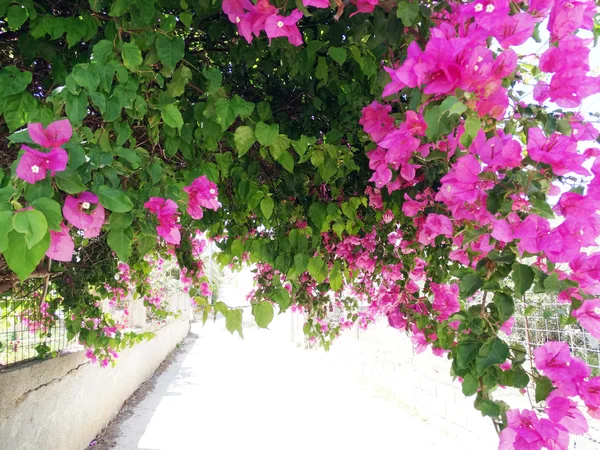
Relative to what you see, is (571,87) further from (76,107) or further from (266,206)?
(266,206)

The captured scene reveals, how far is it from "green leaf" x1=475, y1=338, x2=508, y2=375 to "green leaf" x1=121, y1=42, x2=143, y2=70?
2.73 feet

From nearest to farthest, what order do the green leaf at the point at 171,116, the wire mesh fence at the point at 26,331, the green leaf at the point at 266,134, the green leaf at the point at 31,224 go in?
1. the green leaf at the point at 31,224
2. the green leaf at the point at 171,116
3. the green leaf at the point at 266,134
4. the wire mesh fence at the point at 26,331

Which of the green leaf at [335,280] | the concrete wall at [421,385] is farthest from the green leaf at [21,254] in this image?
the concrete wall at [421,385]

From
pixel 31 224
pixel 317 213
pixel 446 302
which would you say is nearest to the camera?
pixel 31 224

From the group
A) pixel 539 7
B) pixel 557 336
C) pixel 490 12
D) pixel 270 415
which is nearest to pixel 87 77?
pixel 490 12

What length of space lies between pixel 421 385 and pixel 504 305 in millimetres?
4820

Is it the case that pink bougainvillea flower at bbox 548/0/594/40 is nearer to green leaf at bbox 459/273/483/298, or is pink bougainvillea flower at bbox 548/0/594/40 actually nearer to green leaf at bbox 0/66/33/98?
green leaf at bbox 459/273/483/298

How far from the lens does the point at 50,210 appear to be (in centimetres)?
58

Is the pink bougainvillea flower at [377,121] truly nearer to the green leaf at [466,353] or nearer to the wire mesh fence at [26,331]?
the green leaf at [466,353]

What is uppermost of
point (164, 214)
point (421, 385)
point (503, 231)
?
point (164, 214)

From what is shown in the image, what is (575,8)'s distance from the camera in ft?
2.42

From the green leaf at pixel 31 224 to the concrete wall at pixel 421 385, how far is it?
3185 millimetres

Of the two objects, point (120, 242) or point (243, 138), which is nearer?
point (120, 242)

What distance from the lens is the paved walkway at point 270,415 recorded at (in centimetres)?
429
